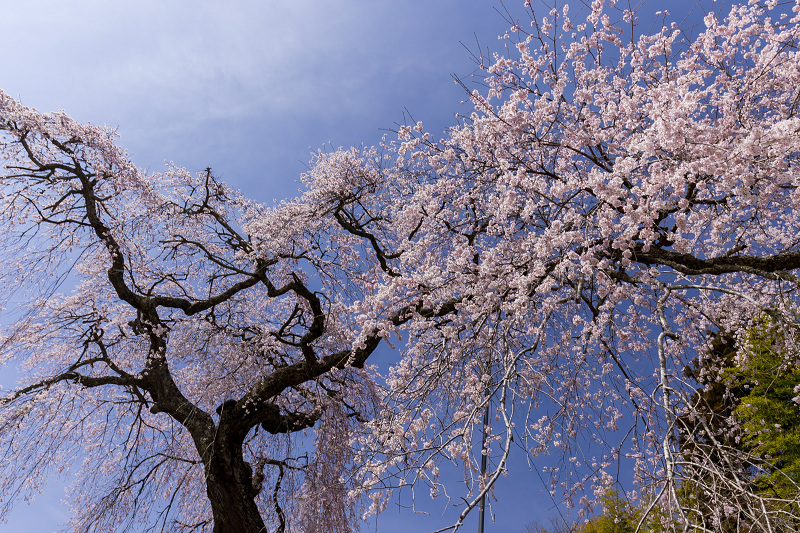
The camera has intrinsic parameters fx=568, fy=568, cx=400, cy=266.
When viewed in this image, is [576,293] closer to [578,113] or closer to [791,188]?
[578,113]

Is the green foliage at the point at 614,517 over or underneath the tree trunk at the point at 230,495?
underneath

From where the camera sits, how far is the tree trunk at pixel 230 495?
6992 mm

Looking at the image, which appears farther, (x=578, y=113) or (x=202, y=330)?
(x=202, y=330)

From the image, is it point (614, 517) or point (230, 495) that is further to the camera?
point (614, 517)

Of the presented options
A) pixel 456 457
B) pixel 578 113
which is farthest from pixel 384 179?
pixel 456 457

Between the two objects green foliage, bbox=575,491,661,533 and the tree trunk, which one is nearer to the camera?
the tree trunk

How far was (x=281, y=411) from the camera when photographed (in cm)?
866

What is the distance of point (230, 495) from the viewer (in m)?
7.07

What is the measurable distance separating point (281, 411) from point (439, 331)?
3832 mm

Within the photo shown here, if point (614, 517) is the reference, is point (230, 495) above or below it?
above

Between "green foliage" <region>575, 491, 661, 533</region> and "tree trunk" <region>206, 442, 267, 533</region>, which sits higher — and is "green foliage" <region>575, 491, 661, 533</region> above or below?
below

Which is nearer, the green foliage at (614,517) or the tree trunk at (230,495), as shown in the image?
the tree trunk at (230,495)

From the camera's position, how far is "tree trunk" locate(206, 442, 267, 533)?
6.99m

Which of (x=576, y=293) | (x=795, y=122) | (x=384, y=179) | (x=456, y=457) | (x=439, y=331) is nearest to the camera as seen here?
(x=795, y=122)
